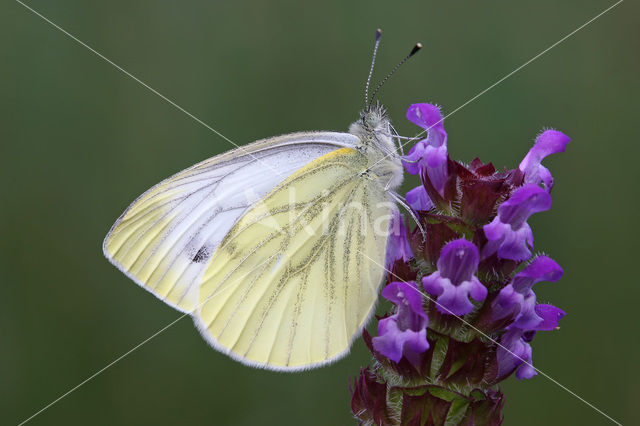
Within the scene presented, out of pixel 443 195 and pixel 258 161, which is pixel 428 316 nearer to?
pixel 443 195

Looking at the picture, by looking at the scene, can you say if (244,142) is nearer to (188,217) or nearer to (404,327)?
(188,217)

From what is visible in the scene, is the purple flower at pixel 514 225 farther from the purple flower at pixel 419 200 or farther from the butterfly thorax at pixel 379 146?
the butterfly thorax at pixel 379 146

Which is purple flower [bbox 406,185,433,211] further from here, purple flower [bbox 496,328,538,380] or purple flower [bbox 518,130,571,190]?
purple flower [bbox 496,328,538,380]

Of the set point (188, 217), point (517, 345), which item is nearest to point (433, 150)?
point (517, 345)

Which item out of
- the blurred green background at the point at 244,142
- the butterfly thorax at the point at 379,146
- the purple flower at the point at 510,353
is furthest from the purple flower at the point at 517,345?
the blurred green background at the point at 244,142

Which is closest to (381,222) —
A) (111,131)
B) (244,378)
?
(244,378)
